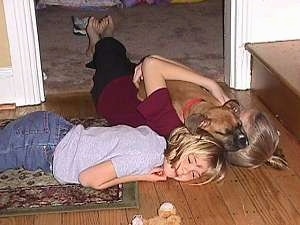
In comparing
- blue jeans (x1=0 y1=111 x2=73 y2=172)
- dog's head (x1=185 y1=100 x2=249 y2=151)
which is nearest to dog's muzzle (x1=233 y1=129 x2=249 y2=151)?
dog's head (x1=185 y1=100 x2=249 y2=151)

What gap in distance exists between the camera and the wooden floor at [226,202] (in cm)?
187

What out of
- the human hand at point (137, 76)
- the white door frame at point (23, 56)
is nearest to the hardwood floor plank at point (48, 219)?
the human hand at point (137, 76)

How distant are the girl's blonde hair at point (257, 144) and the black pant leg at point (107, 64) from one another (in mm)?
675

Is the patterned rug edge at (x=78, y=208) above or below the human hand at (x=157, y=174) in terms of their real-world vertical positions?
below

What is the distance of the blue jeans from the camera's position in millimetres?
2053

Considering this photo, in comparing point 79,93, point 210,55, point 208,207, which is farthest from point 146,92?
point 210,55

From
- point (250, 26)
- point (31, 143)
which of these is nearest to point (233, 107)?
point (31, 143)

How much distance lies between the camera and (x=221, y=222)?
1.85 metres

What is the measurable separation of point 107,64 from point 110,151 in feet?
2.09

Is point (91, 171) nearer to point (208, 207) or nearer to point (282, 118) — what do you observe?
point (208, 207)

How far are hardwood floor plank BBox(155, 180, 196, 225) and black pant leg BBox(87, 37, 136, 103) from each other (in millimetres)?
561

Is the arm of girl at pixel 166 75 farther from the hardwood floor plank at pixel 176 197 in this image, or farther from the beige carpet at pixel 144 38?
the beige carpet at pixel 144 38

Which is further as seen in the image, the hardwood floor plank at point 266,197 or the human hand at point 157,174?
the human hand at point 157,174

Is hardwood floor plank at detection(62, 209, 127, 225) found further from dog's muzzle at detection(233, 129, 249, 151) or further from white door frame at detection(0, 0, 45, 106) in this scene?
white door frame at detection(0, 0, 45, 106)
